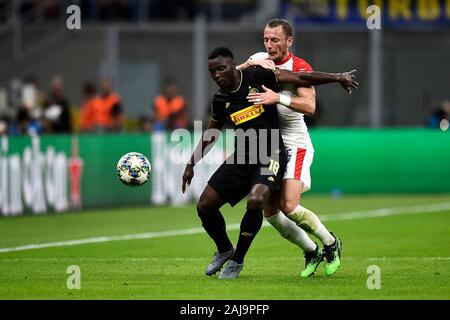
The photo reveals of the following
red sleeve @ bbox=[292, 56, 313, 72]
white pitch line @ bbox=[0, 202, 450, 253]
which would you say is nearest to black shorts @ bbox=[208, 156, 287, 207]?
red sleeve @ bbox=[292, 56, 313, 72]

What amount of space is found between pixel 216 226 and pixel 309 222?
91 centimetres

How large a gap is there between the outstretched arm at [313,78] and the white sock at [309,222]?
4.01ft

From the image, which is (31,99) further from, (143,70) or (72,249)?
(72,249)

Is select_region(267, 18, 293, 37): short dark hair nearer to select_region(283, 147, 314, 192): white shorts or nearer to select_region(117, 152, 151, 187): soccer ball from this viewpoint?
select_region(283, 147, 314, 192): white shorts

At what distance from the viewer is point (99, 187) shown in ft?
73.4

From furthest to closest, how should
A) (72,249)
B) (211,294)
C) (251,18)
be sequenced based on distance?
1. (251,18)
2. (72,249)
3. (211,294)

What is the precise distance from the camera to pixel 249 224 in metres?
11.3

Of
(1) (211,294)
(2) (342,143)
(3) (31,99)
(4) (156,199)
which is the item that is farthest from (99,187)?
(1) (211,294)

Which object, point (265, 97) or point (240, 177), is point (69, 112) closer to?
point (240, 177)

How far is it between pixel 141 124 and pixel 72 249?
45.8 feet

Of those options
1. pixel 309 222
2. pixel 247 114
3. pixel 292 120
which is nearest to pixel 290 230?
pixel 309 222

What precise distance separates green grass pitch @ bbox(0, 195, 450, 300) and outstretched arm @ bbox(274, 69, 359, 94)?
1873mm

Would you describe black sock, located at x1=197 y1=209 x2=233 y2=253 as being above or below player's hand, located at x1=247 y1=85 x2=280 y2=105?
below

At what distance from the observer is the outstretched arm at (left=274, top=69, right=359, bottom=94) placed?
1123 cm
